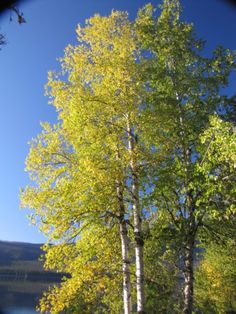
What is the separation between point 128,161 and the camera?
17578mm

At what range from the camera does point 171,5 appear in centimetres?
2183

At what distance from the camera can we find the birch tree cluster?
16.8 m

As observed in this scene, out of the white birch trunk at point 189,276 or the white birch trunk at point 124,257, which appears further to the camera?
the white birch trunk at point 189,276

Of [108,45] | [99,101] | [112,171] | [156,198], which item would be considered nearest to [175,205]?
[156,198]

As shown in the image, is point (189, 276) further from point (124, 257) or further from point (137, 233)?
point (137, 233)

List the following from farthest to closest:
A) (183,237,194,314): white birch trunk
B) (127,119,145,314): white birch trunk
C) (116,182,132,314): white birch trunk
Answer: (183,237,194,314): white birch trunk
(116,182,132,314): white birch trunk
(127,119,145,314): white birch trunk

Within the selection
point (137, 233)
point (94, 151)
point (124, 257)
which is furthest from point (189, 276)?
point (94, 151)

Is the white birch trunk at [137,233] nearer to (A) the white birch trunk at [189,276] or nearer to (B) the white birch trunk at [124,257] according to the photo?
(B) the white birch trunk at [124,257]

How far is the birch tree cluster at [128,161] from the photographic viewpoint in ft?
55.0

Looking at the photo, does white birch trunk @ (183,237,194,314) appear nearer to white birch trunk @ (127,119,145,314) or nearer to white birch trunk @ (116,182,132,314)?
white birch trunk @ (127,119,145,314)

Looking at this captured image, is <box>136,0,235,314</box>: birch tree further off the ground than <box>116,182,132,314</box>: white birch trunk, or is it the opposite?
<box>136,0,235,314</box>: birch tree

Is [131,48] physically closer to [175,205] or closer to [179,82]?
[179,82]

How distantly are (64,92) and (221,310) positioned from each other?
43.7m

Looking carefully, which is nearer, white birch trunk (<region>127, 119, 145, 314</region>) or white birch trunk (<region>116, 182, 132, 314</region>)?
white birch trunk (<region>127, 119, 145, 314</region>)
